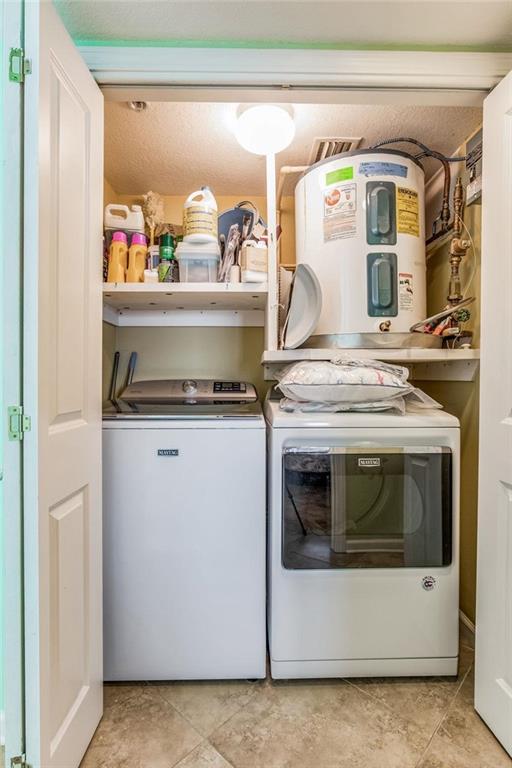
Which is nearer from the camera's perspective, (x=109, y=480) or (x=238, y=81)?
(x=238, y=81)

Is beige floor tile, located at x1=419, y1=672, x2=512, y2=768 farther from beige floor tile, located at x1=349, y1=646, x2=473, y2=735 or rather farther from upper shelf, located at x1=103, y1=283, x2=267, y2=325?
upper shelf, located at x1=103, y1=283, x2=267, y2=325

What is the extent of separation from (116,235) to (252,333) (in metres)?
0.88

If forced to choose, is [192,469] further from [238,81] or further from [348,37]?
[348,37]

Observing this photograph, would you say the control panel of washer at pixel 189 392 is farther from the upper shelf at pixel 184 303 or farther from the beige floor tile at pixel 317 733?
the beige floor tile at pixel 317 733

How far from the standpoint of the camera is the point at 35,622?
0.89 meters

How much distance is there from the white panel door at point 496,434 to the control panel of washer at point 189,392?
1048 mm

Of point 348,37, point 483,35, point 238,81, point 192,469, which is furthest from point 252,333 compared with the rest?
point 483,35

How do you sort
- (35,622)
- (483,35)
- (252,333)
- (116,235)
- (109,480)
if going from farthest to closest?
(252,333), (116,235), (109,480), (483,35), (35,622)

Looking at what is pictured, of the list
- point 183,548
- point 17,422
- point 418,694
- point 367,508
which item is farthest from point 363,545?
point 17,422

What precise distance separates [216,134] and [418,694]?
2387 millimetres

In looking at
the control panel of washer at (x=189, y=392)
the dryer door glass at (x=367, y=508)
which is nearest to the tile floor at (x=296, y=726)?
the dryer door glass at (x=367, y=508)

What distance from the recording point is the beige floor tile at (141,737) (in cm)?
114

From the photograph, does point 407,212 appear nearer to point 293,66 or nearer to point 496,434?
point 293,66

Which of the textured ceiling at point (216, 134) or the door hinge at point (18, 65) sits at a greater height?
the textured ceiling at point (216, 134)
